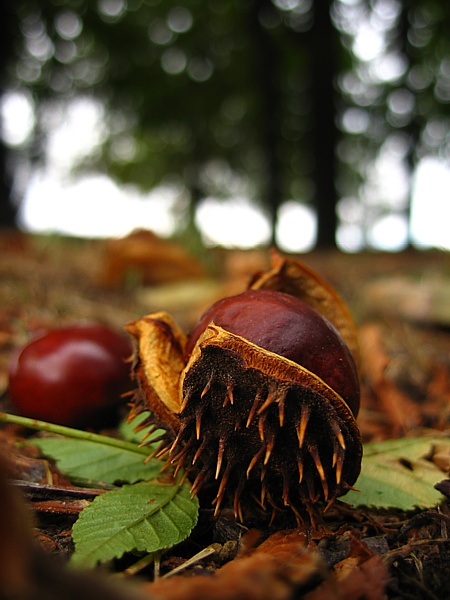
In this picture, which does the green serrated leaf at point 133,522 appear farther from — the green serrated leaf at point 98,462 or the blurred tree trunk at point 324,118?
the blurred tree trunk at point 324,118

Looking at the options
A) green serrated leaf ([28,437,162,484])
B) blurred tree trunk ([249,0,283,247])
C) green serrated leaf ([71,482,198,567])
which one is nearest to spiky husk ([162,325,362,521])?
green serrated leaf ([71,482,198,567])

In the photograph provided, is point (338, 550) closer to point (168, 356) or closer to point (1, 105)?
point (168, 356)

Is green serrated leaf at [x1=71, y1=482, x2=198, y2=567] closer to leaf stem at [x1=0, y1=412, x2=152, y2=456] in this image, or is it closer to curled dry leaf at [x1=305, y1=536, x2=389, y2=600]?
leaf stem at [x1=0, y1=412, x2=152, y2=456]

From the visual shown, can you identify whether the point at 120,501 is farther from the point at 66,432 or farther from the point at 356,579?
the point at 356,579

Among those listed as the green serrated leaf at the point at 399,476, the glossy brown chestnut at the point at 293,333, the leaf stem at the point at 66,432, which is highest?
the glossy brown chestnut at the point at 293,333

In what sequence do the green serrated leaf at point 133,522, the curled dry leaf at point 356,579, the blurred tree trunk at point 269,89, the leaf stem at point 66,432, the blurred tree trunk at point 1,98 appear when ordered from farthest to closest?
1. the blurred tree trunk at point 269,89
2. the blurred tree trunk at point 1,98
3. the leaf stem at point 66,432
4. the green serrated leaf at point 133,522
5. the curled dry leaf at point 356,579

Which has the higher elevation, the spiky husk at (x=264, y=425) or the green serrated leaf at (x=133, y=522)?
the spiky husk at (x=264, y=425)

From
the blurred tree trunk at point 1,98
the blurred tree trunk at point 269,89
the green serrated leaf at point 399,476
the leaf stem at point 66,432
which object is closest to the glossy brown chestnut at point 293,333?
the green serrated leaf at point 399,476
